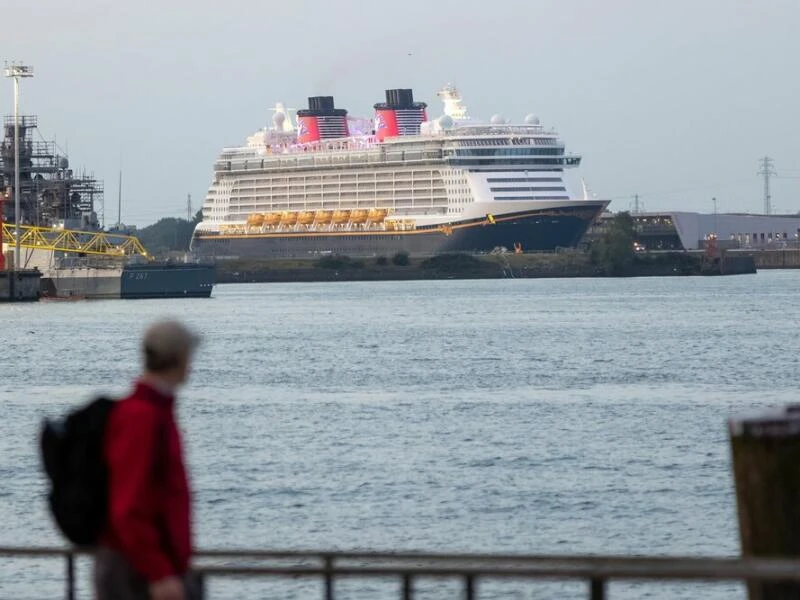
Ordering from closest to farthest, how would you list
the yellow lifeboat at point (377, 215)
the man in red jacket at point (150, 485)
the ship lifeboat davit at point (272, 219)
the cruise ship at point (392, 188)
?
the man in red jacket at point (150, 485), the cruise ship at point (392, 188), the yellow lifeboat at point (377, 215), the ship lifeboat davit at point (272, 219)

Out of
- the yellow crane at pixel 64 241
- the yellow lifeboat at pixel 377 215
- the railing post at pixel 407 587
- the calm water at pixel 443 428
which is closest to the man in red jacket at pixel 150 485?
the railing post at pixel 407 587

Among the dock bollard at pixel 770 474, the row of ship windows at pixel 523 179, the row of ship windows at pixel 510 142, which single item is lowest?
the dock bollard at pixel 770 474

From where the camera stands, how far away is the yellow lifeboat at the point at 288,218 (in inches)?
4985

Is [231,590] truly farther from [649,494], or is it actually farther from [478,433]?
[478,433]

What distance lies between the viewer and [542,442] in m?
23.8

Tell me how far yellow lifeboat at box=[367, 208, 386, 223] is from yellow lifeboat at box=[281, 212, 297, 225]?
25.7 ft

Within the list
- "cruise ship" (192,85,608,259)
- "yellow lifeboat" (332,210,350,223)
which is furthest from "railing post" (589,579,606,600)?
"yellow lifeboat" (332,210,350,223)

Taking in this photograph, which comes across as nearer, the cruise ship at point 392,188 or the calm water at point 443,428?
the calm water at point 443,428

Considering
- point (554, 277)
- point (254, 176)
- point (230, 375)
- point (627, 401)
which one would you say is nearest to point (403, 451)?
point (627, 401)

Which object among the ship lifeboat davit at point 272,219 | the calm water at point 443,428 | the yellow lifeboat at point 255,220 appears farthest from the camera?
the yellow lifeboat at point 255,220

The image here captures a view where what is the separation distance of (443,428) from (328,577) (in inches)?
812

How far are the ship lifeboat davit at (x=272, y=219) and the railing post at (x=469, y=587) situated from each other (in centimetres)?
12256

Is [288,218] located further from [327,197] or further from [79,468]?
[79,468]

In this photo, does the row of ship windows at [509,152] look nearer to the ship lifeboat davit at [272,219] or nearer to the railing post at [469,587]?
the ship lifeboat davit at [272,219]
